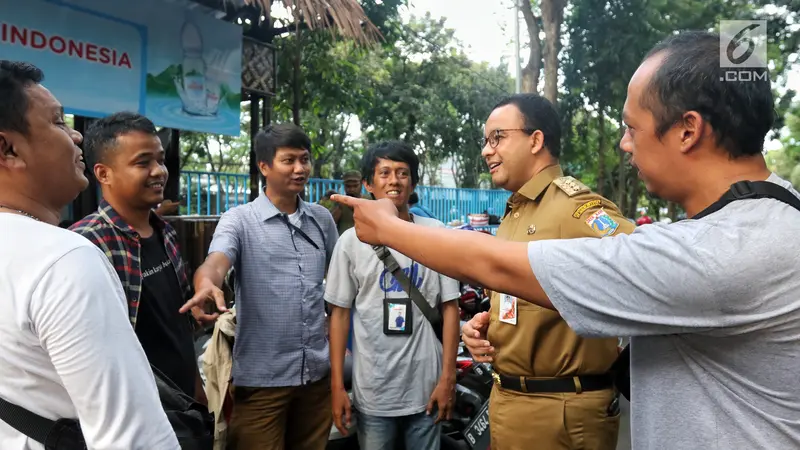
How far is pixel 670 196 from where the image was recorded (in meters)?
1.23

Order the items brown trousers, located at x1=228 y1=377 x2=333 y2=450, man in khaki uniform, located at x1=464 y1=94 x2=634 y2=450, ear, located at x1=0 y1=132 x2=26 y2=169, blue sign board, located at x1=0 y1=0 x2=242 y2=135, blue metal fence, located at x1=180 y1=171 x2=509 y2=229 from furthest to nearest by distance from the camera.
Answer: blue metal fence, located at x1=180 y1=171 x2=509 y2=229 → blue sign board, located at x1=0 y1=0 x2=242 y2=135 → brown trousers, located at x1=228 y1=377 x2=333 y2=450 → man in khaki uniform, located at x1=464 y1=94 x2=634 y2=450 → ear, located at x1=0 y1=132 x2=26 y2=169

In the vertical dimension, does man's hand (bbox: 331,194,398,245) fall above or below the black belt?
above

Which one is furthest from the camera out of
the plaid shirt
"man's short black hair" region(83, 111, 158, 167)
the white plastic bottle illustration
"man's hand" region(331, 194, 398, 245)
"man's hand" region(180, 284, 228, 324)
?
the white plastic bottle illustration

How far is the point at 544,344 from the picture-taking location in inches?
76.8

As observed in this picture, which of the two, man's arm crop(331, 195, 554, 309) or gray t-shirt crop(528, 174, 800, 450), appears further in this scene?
man's arm crop(331, 195, 554, 309)

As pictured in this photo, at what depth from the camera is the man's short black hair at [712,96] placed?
110 centimetres

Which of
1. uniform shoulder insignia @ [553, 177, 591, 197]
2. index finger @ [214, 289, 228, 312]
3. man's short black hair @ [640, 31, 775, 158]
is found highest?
man's short black hair @ [640, 31, 775, 158]

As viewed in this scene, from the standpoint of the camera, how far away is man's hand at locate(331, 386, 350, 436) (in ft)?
8.56

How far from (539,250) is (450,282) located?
1.63 m

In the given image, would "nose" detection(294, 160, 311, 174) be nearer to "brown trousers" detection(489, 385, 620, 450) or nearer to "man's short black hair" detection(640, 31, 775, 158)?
"brown trousers" detection(489, 385, 620, 450)

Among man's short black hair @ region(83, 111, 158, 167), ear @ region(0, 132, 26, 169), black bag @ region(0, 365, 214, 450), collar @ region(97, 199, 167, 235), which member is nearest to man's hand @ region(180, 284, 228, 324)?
black bag @ region(0, 365, 214, 450)

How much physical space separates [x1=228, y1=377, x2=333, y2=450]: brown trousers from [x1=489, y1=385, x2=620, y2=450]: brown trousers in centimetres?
111

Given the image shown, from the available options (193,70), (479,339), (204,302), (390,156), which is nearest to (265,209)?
(390,156)

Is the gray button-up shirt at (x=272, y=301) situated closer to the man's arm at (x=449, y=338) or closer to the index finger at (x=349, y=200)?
the man's arm at (x=449, y=338)
